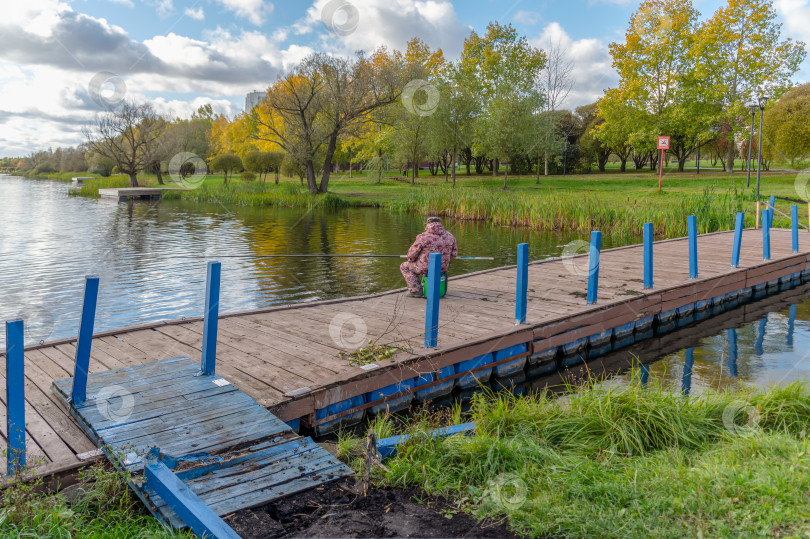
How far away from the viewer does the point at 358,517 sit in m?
3.90

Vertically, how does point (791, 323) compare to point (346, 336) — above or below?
below

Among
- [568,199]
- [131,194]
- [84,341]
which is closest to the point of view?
[84,341]

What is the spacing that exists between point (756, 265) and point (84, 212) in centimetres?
3327

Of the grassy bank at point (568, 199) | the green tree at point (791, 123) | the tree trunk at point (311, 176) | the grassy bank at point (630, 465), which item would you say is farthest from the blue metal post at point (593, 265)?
the green tree at point (791, 123)

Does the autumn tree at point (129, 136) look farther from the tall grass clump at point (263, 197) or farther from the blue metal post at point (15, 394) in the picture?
the blue metal post at point (15, 394)

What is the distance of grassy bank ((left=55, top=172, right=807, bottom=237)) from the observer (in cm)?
2275

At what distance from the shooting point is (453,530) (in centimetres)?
Answer: 375

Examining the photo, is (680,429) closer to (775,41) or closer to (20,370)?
(20,370)

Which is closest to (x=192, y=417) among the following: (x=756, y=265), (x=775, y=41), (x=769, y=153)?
(x=756, y=265)

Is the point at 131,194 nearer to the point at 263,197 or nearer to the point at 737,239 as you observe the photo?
the point at 263,197

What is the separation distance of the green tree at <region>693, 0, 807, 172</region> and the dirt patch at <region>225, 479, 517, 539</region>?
139 ft

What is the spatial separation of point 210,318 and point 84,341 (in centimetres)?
123

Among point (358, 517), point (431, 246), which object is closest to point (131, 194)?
point (431, 246)

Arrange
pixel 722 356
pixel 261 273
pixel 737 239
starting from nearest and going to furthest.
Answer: pixel 722 356
pixel 737 239
pixel 261 273
